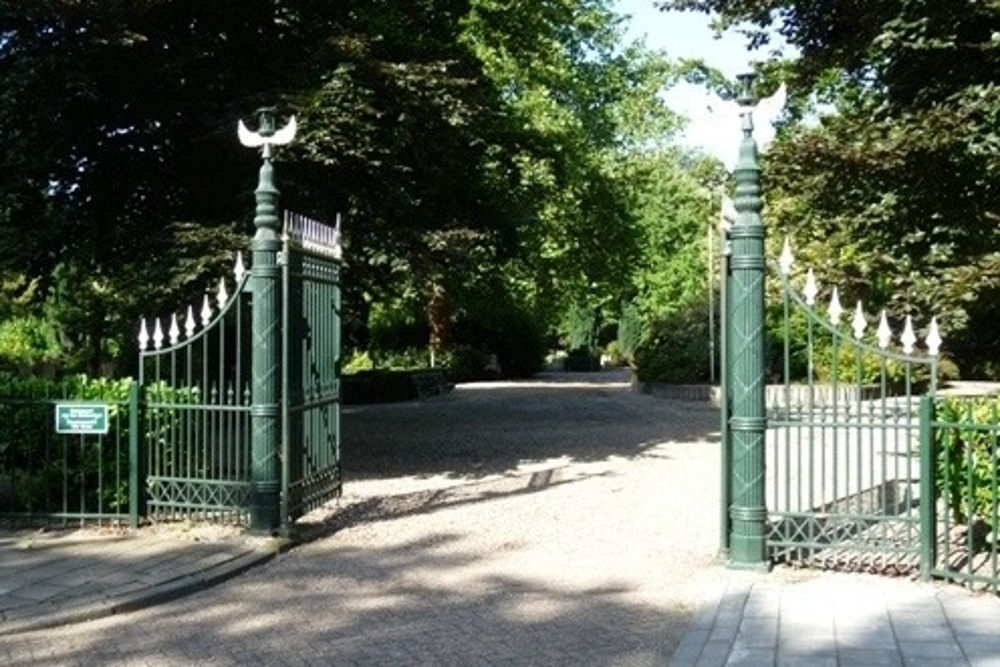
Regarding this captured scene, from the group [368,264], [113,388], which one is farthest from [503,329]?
[113,388]

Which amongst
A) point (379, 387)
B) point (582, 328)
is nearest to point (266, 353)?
point (379, 387)

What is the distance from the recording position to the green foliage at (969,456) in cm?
719

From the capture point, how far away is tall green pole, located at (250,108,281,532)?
9.34m

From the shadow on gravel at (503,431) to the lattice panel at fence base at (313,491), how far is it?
2.23 meters

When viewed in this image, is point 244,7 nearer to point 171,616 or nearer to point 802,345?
point 171,616

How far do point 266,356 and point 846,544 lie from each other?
506cm

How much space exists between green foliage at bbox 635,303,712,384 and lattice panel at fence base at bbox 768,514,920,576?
21.0 m

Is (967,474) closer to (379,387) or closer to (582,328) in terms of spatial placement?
(379,387)

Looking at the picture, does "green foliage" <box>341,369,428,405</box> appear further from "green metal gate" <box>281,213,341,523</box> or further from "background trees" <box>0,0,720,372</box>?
"green metal gate" <box>281,213,341,523</box>

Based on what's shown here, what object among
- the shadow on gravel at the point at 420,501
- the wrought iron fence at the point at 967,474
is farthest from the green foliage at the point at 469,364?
the wrought iron fence at the point at 967,474

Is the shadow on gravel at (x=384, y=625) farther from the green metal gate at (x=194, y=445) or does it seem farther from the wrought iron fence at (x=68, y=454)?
the wrought iron fence at (x=68, y=454)

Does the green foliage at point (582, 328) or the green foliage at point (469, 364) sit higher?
the green foliage at point (582, 328)

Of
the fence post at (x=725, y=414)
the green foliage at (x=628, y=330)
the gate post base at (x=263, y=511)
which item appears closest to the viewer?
the fence post at (x=725, y=414)

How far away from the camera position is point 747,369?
26.9ft
